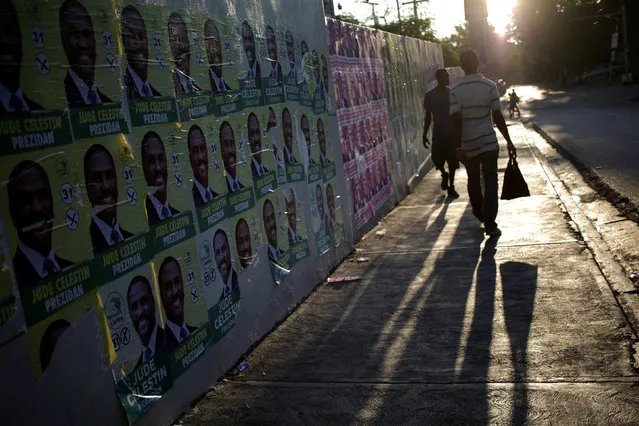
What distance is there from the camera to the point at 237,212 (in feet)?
17.4

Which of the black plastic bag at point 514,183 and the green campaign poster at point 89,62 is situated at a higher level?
the green campaign poster at point 89,62

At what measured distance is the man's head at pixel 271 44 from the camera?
6180mm

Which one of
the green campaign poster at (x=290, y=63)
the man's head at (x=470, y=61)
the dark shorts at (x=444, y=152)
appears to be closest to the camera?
the green campaign poster at (x=290, y=63)

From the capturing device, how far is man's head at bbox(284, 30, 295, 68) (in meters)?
6.79

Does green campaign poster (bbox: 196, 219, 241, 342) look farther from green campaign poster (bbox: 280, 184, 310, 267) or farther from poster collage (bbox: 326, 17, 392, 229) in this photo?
poster collage (bbox: 326, 17, 392, 229)

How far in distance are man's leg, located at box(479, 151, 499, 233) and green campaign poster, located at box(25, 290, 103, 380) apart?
5.68 m

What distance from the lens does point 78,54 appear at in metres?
3.50

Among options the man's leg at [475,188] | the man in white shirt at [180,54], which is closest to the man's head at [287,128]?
the man in white shirt at [180,54]

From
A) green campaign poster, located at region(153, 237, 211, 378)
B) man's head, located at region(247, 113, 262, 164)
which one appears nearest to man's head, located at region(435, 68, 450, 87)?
man's head, located at region(247, 113, 262, 164)

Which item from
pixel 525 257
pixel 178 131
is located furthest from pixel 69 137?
pixel 525 257

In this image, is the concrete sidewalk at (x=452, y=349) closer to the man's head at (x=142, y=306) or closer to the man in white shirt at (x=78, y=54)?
the man's head at (x=142, y=306)

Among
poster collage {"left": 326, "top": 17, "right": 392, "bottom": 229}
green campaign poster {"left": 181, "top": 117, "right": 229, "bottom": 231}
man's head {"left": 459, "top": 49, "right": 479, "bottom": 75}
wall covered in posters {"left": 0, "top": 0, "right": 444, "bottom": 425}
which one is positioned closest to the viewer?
wall covered in posters {"left": 0, "top": 0, "right": 444, "bottom": 425}

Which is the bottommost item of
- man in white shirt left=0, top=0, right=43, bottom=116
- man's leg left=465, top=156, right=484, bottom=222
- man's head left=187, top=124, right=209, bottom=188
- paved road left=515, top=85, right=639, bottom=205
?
paved road left=515, top=85, right=639, bottom=205

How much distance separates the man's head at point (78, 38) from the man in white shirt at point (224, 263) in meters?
1.60
